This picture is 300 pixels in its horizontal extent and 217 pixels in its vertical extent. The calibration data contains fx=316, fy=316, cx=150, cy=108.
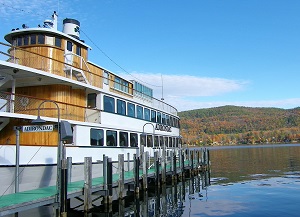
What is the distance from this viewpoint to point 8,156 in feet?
41.4

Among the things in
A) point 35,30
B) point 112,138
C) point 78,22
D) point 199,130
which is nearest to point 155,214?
point 112,138

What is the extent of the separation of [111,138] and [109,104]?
7.04 feet

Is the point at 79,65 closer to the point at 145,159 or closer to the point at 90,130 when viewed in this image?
the point at 90,130

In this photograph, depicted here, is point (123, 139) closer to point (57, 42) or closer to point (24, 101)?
point (24, 101)

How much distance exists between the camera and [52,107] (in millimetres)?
15938

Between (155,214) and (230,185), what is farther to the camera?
(230,185)

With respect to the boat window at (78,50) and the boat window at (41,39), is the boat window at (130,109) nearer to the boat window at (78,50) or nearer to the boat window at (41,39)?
the boat window at (78,50)

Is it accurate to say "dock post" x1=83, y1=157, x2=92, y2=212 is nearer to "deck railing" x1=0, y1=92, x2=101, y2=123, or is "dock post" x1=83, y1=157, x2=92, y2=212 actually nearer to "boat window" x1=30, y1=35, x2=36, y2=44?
"deck railing" x1=0, y1=92, x2=101, y2=123

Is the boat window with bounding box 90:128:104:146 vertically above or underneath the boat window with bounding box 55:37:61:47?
underneath

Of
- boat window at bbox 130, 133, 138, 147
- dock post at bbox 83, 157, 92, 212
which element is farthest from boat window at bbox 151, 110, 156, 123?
dock post at bbox 83, 157, 92, 212

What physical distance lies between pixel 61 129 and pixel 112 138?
7529mm

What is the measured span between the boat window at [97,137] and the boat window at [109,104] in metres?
1.80

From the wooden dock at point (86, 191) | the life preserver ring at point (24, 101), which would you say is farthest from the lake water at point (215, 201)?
the life preserver ring at point (24, 101)

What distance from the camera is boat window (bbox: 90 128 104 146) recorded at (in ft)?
56.2
